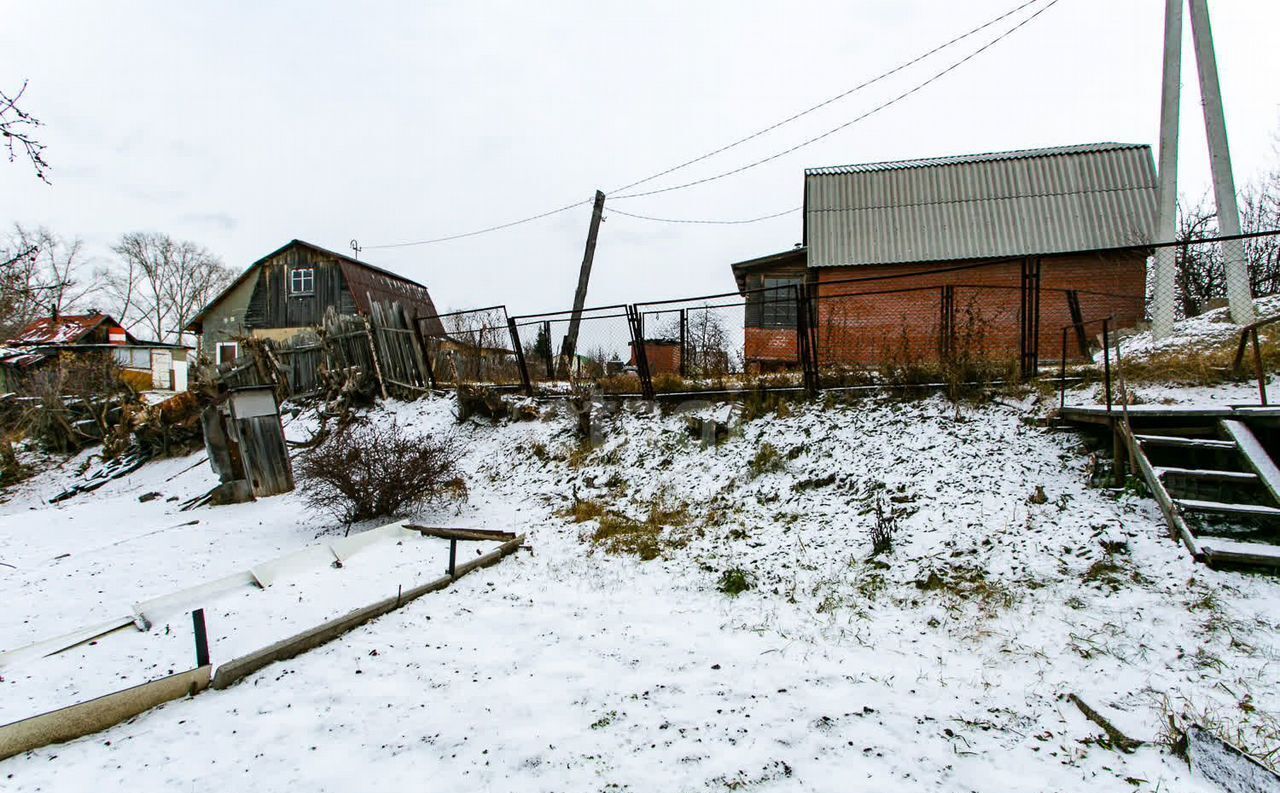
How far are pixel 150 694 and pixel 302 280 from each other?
1159 inches

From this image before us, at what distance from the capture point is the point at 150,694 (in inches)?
121

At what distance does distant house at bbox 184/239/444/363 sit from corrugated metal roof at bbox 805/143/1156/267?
66.1ft

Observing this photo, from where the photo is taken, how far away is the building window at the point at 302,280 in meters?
28.1

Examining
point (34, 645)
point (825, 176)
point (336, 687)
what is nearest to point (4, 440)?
point (34, 645)

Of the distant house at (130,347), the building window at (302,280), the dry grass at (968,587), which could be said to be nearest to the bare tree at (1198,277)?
the dry grass at (968,587)

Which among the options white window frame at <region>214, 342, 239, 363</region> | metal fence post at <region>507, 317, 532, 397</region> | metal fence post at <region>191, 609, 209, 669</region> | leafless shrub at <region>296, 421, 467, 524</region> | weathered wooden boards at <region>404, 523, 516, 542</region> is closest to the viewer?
metal fence post at <region>191, 609, 209, 669</region>

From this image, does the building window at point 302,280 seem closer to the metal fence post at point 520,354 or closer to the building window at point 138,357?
the building window at point 138,357

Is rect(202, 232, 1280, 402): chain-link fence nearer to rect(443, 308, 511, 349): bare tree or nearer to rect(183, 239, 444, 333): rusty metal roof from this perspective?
rect(443, 308, 511, 349): bare tree

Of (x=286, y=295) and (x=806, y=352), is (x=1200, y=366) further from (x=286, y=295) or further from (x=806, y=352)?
(x=286, y=295)

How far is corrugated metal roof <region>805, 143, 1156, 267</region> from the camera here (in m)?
15.6

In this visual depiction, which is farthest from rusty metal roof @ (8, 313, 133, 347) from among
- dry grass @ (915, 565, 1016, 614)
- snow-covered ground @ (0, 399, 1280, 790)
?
dry grass @ (915, 565, 1016, 614)

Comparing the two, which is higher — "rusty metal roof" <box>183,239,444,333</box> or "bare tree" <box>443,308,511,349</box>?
"rusty metal roof" <box>183,239,444,333</box>

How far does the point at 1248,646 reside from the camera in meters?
3.25

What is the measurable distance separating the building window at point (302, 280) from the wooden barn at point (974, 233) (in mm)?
21095
